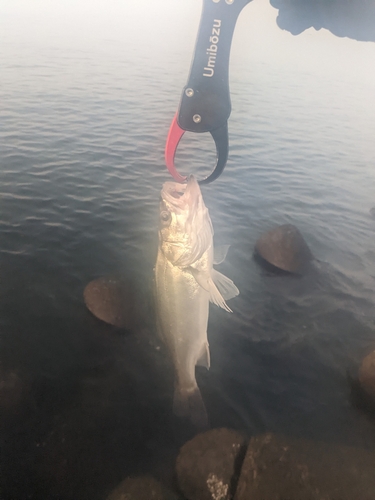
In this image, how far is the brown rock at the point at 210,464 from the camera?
4781mm

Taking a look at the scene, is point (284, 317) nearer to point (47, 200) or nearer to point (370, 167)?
point (47, 200)

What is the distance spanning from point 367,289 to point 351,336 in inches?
79.0

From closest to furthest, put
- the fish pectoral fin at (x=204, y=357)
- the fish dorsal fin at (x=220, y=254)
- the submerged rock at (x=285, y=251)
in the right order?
the fish dorsal fin at (x=220, y=254) → the fish pectoral fin at (x=204, y=357) → the submerged rock at (x=285, y=251)

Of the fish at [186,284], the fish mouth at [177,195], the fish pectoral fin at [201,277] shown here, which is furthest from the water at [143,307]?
the fish pectoral fin at [201,277]

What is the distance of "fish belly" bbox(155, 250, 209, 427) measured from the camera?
4734 millimetres

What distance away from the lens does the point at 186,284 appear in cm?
472

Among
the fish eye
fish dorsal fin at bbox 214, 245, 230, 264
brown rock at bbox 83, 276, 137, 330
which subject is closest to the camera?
the fish eye

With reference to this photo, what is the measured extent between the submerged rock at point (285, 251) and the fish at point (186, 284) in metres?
4.42

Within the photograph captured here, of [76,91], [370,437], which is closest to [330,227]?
[370,437]

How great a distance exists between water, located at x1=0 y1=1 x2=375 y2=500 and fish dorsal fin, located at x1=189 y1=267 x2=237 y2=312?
93.1 inches

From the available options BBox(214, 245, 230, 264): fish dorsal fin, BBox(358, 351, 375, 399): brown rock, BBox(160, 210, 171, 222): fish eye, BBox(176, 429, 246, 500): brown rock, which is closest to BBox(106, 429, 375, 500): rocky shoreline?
BBox(176, 429, 246, 500): brown rock

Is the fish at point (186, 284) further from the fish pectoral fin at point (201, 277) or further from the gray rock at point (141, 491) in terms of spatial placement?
the gray rock at point (141, 491)

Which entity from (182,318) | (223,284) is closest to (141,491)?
(182,318)

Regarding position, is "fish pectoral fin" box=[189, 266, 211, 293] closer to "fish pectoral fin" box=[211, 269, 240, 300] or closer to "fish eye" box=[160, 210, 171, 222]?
"fish pectoral fin" box=[211, 269, 240, 300]
